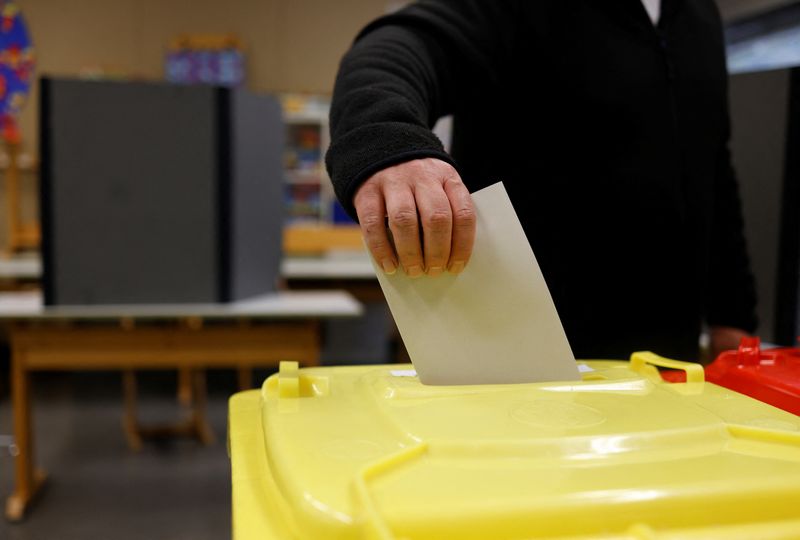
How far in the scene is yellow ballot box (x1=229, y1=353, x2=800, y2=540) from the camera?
0.39 meters

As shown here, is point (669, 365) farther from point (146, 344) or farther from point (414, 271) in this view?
point (146, 344)

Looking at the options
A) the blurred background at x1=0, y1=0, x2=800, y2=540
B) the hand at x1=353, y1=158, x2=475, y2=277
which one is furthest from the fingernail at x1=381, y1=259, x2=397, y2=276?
the blurred background at x1=0, y1=0, x2=800, y2=540

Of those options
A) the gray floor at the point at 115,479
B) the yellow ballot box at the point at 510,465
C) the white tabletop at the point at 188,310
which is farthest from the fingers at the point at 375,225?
the gray floor at the point at 115,479

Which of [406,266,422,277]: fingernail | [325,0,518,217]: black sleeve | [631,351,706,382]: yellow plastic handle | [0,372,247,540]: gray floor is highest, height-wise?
[325,0,518,217]: black sleeve

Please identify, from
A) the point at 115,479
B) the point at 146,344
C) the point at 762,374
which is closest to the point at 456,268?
the point at 762,374

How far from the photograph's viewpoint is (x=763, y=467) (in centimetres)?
45

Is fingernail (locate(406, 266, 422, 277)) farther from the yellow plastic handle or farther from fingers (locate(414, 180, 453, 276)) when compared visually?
the yellow plastic handle

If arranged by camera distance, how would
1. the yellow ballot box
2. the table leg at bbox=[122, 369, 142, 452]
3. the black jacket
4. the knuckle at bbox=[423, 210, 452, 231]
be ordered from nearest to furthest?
the yellow ballot box < the knuckle at bbox=[423, 210, 452, 231] < the black jacket < the table leg at bbox=[122, 369, 142, 452]

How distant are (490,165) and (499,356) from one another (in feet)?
1.40

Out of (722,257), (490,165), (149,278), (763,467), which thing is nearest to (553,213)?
(490,165)

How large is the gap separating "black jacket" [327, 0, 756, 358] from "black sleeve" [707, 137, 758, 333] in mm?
147

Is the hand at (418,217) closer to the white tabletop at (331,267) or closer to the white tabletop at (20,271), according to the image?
the white tabletop at (331,267)

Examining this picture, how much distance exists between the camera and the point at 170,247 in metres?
2.17

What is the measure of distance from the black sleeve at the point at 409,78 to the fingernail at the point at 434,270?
10 centimetres
